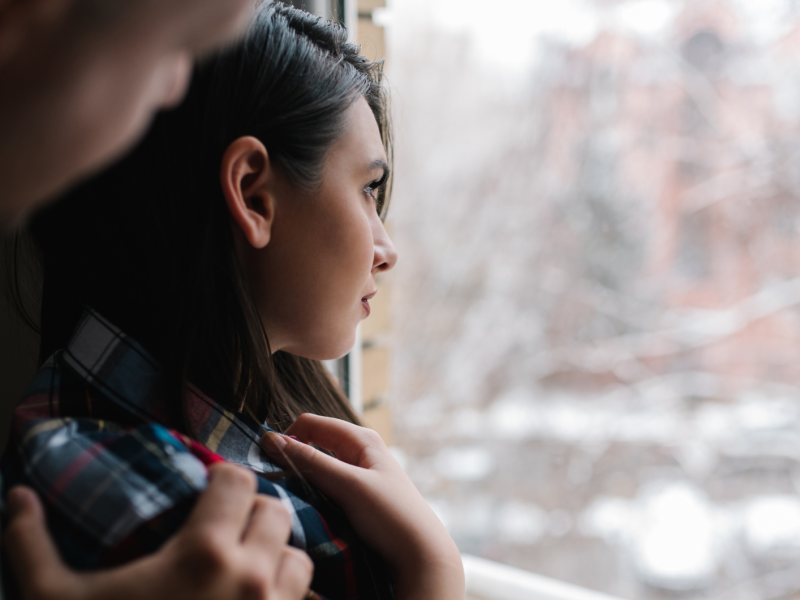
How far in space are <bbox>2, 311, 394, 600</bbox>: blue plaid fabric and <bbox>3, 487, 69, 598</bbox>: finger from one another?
2 cm

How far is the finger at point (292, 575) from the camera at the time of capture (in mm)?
424

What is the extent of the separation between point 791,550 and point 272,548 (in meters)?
1.65

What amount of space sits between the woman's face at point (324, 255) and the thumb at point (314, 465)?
0.12 meters

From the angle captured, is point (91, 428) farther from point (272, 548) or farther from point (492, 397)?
point (492, 397)

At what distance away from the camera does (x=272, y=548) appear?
0.42 meters

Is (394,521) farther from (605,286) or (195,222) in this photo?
(605,286)

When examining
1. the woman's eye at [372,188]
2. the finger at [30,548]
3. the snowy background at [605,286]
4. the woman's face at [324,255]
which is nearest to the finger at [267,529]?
the finger at [30,548]

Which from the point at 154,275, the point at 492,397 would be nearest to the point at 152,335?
the point at 154,275

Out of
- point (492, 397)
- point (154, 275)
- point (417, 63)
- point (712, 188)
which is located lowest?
point (154, 275)

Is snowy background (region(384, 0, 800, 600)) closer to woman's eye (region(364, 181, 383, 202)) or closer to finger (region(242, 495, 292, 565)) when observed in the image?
woman's eye (region(364, 181, 383, 202))

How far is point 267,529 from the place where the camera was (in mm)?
426

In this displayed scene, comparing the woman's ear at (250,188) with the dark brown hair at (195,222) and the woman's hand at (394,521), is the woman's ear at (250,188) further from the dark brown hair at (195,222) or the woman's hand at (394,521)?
the woman's hand at (394,521)

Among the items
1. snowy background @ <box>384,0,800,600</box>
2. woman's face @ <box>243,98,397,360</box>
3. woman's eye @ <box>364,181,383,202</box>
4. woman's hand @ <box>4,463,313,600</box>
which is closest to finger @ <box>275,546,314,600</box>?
woman's hand @ <box>4,463,313,600</box>

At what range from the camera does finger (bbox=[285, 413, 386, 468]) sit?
0.66 metres
